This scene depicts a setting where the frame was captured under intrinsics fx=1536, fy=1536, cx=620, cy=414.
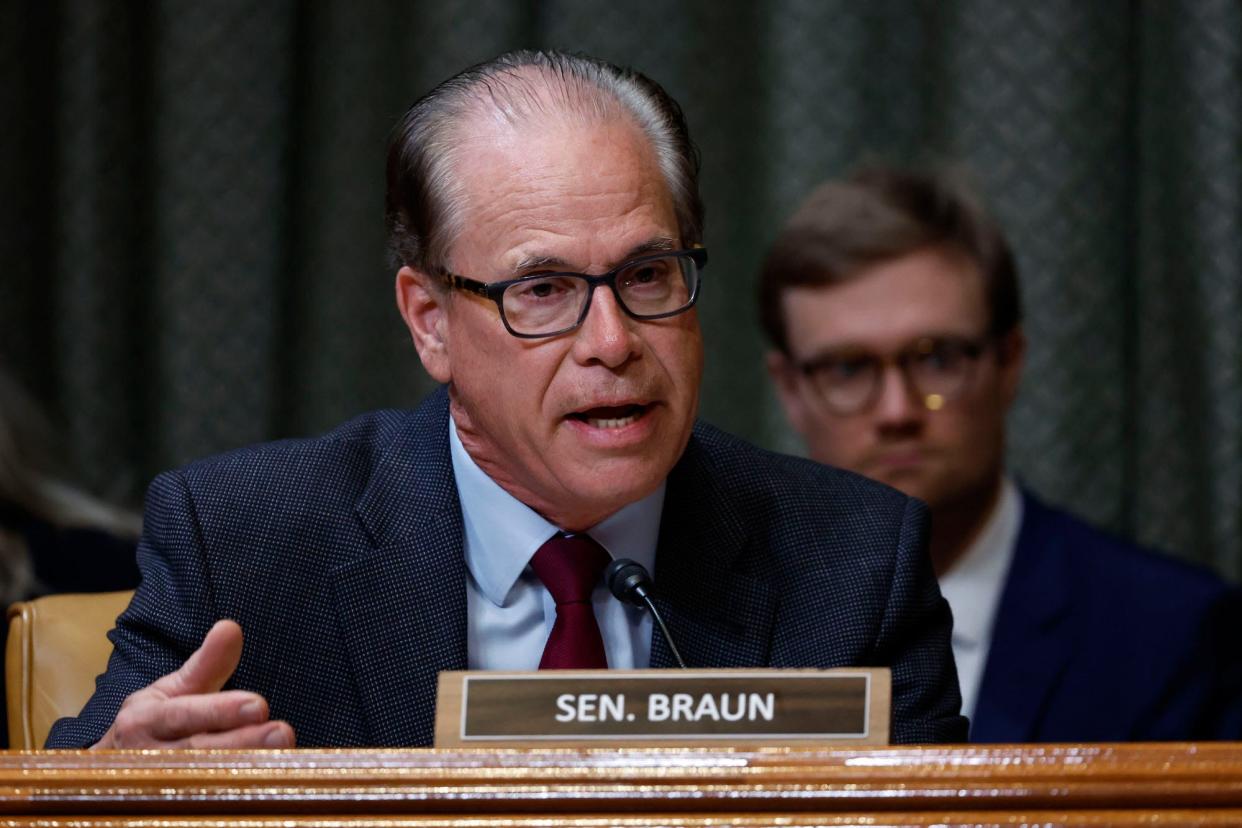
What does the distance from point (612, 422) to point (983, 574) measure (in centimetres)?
135

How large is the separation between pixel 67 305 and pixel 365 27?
976mm

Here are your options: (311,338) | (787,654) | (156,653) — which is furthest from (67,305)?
(787,654)

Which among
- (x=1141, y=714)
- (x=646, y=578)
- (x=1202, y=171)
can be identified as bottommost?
(x=1141, y=714)

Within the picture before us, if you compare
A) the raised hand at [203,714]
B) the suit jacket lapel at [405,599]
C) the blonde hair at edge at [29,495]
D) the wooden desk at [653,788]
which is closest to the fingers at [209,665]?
the raised hand at [203,714]

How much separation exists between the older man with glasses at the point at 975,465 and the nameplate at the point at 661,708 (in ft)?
4.47

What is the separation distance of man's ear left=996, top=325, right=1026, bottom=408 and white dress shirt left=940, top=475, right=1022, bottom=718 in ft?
0.59

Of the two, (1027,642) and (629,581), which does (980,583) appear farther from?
(629,581)

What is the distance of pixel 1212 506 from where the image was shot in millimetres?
3684

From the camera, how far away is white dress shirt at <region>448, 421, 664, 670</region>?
1.75m

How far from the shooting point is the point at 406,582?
174 cm

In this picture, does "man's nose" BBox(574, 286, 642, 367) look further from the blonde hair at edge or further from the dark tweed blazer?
the blonde hair at edge

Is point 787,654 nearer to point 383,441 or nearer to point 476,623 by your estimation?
point 476,623

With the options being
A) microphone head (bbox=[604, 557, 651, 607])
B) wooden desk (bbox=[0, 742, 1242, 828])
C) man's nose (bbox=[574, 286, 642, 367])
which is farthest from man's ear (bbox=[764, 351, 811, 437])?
wooden desk (bbox=[0, 742, 1242, 828])

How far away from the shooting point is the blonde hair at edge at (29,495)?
2.72 meters
